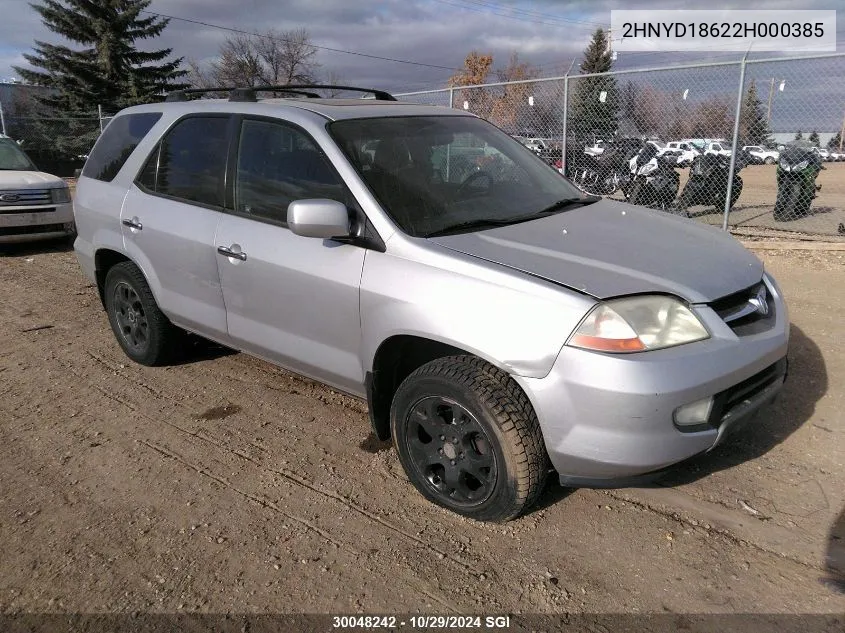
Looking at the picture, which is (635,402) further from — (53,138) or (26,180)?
(53,138)

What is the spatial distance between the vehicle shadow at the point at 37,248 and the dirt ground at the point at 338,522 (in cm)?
608

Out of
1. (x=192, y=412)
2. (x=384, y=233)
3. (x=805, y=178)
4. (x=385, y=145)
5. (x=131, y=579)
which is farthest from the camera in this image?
(x=805, y=178)

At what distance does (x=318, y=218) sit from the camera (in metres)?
2.89

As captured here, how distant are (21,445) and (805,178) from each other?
1076cm

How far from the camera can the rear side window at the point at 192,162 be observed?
381cm

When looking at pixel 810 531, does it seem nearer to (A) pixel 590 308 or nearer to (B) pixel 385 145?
(A) pixel 590 308

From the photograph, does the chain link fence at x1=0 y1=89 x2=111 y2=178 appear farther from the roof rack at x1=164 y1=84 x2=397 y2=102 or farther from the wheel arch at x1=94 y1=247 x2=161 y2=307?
the roof rack at x1=164 y1=84 x2=397 y2=102

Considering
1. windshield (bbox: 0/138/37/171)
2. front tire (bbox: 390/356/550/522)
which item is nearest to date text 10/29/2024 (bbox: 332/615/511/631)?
front tire (bbox: 390/356/550/522)

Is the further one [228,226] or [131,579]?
[228,226]

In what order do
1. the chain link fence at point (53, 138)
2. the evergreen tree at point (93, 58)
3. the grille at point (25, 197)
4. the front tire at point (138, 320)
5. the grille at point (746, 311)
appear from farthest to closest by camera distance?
the evergreen tree at point (93, 58) → the chain link fence at point (53, 138) → the grille at point (25, 197) → the front tire at point (138, 320) → the grille at point (746, 311)

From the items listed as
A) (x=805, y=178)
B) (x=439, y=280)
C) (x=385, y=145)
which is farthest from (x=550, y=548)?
(x=805, y=178)

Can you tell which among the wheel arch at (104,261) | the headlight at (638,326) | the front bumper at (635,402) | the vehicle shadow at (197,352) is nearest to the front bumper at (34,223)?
the wheel arch at (104,261)

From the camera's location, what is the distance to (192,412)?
4062mm

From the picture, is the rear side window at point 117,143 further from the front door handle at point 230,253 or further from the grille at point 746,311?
the grille at point 746,311
